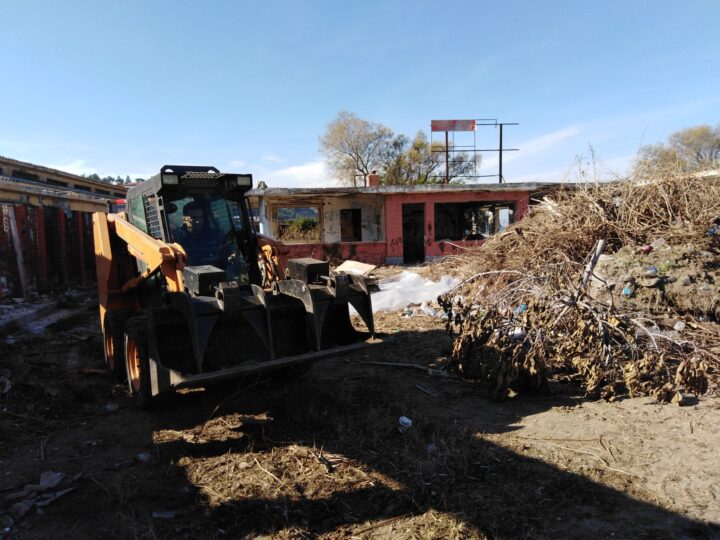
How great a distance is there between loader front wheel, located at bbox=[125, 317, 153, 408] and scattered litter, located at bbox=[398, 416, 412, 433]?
2450 mm

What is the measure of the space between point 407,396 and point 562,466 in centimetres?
196

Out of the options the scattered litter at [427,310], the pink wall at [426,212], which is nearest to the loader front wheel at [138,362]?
the scattered litter at [427,310]

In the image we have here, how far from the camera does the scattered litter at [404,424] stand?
4.41m

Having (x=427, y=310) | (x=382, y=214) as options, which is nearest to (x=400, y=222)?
(x=382, y=214)

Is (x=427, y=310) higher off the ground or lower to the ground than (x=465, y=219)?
lower

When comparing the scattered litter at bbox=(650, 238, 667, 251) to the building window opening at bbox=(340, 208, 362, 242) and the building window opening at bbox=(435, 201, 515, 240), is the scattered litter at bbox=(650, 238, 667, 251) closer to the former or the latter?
the building window opening at bbox=(435, 201, 515, 240)

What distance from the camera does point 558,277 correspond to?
6414 mm

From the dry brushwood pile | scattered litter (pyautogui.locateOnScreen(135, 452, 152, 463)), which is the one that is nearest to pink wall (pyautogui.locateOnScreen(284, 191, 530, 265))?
the dry brushwood pile

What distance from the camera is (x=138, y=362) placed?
4785mm

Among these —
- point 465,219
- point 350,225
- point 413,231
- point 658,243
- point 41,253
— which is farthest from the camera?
point 465,219

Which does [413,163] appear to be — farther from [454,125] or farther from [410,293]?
[410,293]

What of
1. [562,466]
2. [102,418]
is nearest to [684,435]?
[562,466]

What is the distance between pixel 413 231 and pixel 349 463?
18.7 metres

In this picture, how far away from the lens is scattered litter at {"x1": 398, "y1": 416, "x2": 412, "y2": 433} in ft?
14.5
